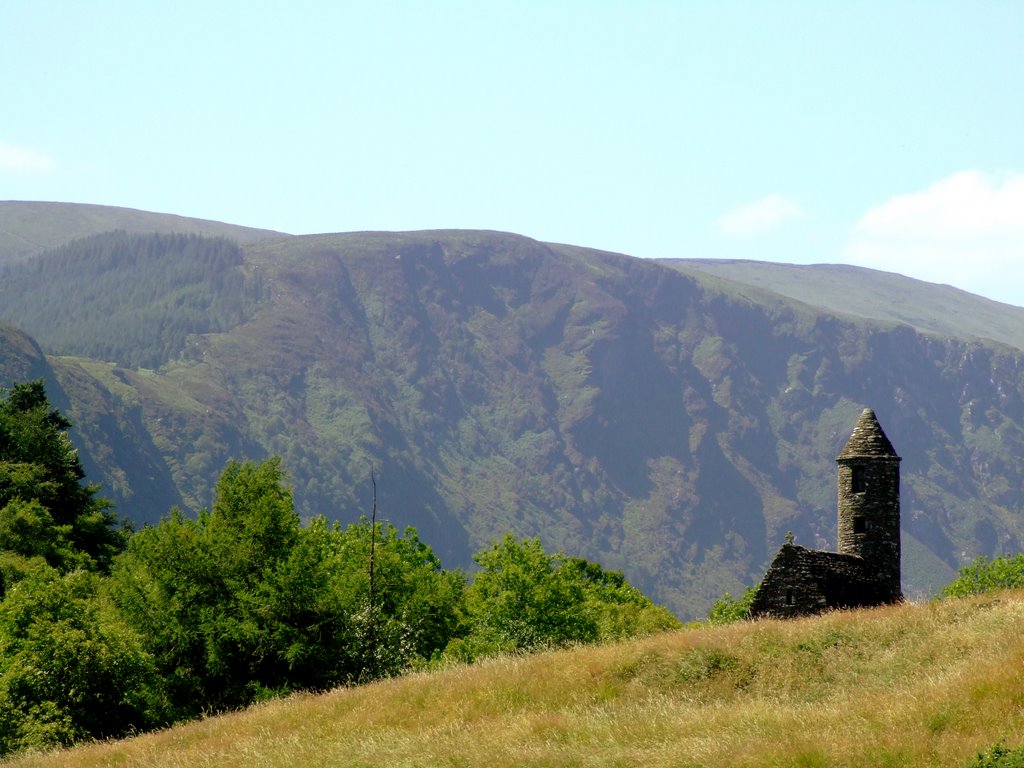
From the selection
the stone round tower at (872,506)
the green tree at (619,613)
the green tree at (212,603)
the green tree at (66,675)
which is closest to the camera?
the green tree at (66,675)

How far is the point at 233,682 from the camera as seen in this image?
146ft

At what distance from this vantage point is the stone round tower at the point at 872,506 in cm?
4216

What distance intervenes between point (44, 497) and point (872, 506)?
2016 inches

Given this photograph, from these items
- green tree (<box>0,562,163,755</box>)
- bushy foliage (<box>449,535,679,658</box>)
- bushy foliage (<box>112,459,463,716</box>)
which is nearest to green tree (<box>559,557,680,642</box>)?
bushy foliage (<box>449,535,679,658</box>)

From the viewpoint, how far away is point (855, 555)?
139 feet

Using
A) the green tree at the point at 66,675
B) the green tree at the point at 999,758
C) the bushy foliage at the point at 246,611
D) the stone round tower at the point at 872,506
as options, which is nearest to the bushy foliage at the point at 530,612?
the bushy foliage at the point at 246,611

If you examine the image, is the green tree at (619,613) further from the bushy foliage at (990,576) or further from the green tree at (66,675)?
the green tree at (66,675)

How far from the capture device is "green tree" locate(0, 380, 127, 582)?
65938mm

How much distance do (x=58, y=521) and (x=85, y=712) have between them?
130 ft

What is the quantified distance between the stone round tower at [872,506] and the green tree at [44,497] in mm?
40288

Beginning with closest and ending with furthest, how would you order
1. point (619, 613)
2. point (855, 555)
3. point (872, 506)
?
1. point (855, 555)
2. point (872, 506)
3. point (619, 613)

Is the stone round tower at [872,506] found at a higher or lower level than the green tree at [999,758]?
higher

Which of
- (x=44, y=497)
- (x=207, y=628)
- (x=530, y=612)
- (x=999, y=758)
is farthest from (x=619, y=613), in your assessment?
(x=999, y=758)

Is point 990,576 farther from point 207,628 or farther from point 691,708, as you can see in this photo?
point 691,708
